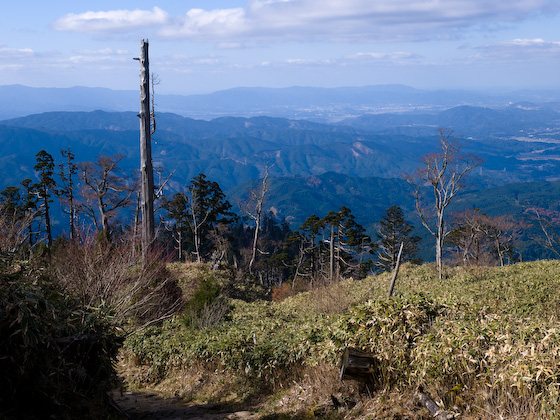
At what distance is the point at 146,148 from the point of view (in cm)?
1234

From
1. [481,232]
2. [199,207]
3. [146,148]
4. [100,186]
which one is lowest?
[481,232]

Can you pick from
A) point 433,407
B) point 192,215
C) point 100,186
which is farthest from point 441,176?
point 100,186

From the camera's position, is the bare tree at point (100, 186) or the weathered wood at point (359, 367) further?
the bare tree at point (100, 186)

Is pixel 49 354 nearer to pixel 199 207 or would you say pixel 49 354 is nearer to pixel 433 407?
pixel 433 407

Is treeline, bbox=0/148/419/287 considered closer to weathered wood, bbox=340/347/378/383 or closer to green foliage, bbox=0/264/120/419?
green foliage, bbox=0/264/120/419

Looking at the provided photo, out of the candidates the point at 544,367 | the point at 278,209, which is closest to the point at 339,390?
the point at 544,367

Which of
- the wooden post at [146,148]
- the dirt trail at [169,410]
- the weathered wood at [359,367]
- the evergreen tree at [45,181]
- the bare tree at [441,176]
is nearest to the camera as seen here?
the weathered wood at [359,367]

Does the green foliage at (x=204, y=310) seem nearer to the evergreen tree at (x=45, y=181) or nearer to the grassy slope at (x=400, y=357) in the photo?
the grassy slope at (x=400, y=357)

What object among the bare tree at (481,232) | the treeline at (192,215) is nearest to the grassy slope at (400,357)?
the treeline at (192,215)

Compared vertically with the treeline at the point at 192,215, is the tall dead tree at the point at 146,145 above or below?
above

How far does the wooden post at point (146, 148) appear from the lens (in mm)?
12008

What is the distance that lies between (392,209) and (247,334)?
37249 mm

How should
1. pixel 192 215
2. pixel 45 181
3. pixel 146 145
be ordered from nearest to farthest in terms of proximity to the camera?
pixel 146 145 < pixel 45 181 < pixel 192 215

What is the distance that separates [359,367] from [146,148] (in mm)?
8784
